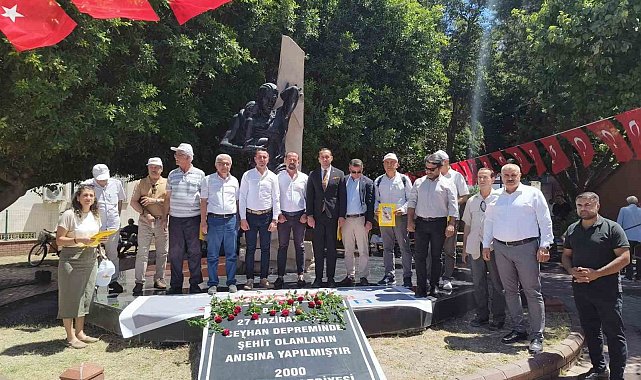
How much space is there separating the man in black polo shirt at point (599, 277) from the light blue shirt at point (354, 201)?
8.88 ft

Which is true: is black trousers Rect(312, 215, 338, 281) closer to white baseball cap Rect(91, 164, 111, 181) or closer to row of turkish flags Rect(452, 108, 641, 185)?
white baseball cap Rect(91, 164, 111, 181)

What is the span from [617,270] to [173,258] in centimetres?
482

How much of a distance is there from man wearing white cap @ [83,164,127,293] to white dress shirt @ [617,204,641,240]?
10782 millimetres

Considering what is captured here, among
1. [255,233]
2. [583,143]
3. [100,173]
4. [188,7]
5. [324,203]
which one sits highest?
[188,7]

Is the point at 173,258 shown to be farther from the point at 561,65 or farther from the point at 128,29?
the point at 561,65

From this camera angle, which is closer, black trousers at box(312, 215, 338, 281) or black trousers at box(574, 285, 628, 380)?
black trousers at box(574, 285, 628, 380)

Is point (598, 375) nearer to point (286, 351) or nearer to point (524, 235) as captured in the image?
point (524, 235)

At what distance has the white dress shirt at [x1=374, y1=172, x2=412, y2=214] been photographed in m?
6.73

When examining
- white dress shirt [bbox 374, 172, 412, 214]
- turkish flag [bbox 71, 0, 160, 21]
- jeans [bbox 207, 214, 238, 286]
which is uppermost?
turkish flag [bbox 71, 0, 160, 21]

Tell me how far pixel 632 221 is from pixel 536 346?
27.4 ft

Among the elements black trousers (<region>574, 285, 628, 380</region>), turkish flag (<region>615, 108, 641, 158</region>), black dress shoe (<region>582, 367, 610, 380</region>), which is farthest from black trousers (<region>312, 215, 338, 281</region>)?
turkish flag (<region>615, 108, 641, 158</region>)

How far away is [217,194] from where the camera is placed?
6.11 metres

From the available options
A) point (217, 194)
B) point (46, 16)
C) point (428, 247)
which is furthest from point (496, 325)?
point (46, 16)

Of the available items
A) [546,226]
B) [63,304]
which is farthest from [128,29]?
[546,226]
